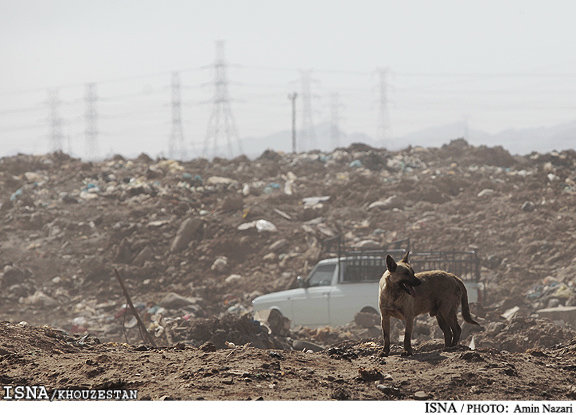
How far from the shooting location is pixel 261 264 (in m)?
22.0

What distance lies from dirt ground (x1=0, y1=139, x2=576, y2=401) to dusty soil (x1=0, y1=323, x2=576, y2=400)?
0.08 ft

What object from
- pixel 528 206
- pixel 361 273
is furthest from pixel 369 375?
pixel 528 206

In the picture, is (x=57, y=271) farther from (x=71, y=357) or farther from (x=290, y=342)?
(x=71, y=357)

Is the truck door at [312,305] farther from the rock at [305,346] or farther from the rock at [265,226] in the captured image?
the rock at [265,226]

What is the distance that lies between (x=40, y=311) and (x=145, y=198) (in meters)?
8.94

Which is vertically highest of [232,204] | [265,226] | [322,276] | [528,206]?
[232,204]

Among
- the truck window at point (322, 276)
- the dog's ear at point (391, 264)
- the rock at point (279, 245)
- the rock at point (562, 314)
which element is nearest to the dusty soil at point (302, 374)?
the dog's ear at point (391, 264)

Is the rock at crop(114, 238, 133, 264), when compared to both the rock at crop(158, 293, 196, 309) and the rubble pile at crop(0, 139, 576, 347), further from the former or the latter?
the rock at crop(158, 293, 196, 309)

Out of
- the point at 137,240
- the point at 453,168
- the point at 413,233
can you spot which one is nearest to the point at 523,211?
the point at 413,233

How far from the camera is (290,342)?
12273 millimetres

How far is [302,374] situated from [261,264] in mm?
15247

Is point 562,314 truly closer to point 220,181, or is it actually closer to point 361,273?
point 361,273

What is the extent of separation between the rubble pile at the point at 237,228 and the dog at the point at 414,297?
20.3 ft

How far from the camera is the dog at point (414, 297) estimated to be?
23.6 ft
